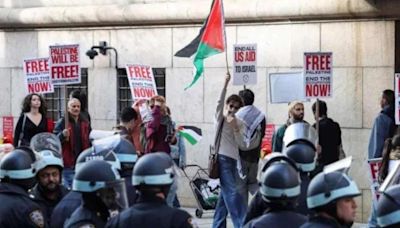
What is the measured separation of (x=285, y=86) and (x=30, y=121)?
330 cm

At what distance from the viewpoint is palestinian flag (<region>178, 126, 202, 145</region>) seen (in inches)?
653

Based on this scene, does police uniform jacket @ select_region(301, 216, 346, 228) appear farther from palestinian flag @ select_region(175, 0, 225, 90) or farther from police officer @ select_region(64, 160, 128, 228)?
palestinian flag @ select_region(175, 0, 225, 90)

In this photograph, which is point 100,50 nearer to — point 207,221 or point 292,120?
point 207,221

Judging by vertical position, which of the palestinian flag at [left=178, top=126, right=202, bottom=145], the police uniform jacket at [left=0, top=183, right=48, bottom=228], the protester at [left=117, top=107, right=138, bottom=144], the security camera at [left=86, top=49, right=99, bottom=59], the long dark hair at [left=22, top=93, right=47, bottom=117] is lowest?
the police uniform jacket at [left=0, top=183, right=48, bottom=228]

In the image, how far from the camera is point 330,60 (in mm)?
15000

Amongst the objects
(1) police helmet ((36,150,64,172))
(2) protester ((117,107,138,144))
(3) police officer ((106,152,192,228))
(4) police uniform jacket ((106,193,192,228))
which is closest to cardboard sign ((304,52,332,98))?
(2) protester ((117,107,138,144))

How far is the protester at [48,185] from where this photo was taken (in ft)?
28.8

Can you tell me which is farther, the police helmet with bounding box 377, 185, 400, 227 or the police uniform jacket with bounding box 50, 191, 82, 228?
the police uniform jacket with bounding box 50, 191, 82, 228

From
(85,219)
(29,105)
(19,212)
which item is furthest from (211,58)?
(85,219)

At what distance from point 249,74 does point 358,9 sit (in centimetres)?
179

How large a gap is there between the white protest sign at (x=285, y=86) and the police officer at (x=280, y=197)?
318 inches

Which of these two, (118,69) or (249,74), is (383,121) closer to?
(249,74)

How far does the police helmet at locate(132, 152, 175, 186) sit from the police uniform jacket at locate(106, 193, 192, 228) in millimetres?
128

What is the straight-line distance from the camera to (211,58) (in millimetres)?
18297
